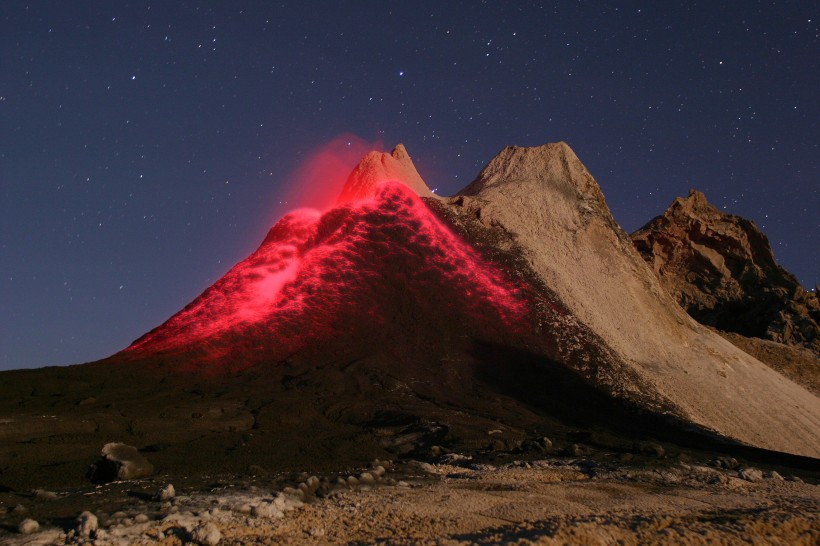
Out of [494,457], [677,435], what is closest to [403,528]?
[494,457]

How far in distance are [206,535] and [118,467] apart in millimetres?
3999

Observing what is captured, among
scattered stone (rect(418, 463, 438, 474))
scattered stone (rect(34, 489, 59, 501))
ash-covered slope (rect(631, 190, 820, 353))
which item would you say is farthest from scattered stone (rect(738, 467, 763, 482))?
ash-covered slope (rect(631, 190, 820, 353))

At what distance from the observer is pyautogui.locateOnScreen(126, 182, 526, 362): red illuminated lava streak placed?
853 inches

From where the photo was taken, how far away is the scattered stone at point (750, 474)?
1066 centimetres

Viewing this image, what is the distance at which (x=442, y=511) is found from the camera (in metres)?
7.05

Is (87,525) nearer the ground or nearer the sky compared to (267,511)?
nearer the sky

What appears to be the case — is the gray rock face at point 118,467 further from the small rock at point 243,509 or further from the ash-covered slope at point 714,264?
the ash-covered slope at point 714,264

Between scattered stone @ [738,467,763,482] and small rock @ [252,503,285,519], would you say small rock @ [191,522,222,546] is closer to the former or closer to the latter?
small rock @ [252,503,285,519]

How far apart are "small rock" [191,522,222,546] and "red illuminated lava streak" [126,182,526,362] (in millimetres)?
14626

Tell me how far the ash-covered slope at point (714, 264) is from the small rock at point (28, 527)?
41.7 m

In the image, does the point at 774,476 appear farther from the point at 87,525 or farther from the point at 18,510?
the point at 18,510

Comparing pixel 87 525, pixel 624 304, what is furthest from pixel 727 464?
pixel 624 304

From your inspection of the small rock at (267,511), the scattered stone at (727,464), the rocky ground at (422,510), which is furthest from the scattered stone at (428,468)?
the scattered stone at (727,464)

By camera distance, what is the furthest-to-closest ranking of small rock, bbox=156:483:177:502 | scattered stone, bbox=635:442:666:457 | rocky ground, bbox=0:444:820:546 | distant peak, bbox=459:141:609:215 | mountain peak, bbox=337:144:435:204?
1. distant peak, bbox=459:141:609:215
2. mountain peak, bbox=337:144:435:204
3. scattered stone, bbox=635:442:666:457
4. small rock, bbox=156:483:177:502
5. rocky ground, bbox=0:444:820:546
